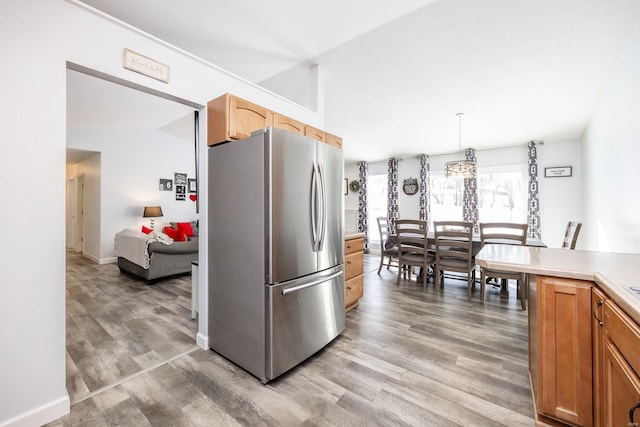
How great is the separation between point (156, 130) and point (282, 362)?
6724 mm

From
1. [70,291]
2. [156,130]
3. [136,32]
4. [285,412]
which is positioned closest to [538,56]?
[136,32]

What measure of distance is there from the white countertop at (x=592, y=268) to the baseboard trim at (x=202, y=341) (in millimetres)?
2145

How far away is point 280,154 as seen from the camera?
1.79m

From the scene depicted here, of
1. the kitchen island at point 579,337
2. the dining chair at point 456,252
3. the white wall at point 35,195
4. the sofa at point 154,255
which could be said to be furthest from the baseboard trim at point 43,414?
the dining chair at point 456,252

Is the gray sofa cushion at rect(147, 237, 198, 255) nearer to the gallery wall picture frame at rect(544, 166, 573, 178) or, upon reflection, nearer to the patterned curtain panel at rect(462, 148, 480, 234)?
the patterned curtain panel at rect(462, 148, 480, 234)

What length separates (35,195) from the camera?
1.42 m

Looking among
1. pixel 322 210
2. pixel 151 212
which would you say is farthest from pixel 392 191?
pixel 151 212

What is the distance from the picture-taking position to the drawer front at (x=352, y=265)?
2.86 m

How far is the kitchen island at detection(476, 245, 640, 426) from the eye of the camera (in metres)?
1.02

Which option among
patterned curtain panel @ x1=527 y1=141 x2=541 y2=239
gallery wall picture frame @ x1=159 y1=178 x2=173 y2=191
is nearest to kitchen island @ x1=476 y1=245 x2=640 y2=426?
patterned curtain panel @ x1=527 y1=141 x2=541 y2=239

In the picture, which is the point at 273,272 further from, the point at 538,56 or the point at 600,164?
the point at 600,164

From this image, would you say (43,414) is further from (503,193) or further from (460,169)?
(503,193)

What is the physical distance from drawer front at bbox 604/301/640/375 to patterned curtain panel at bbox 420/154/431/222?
5.86 meters

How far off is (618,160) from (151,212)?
25.1 feet
